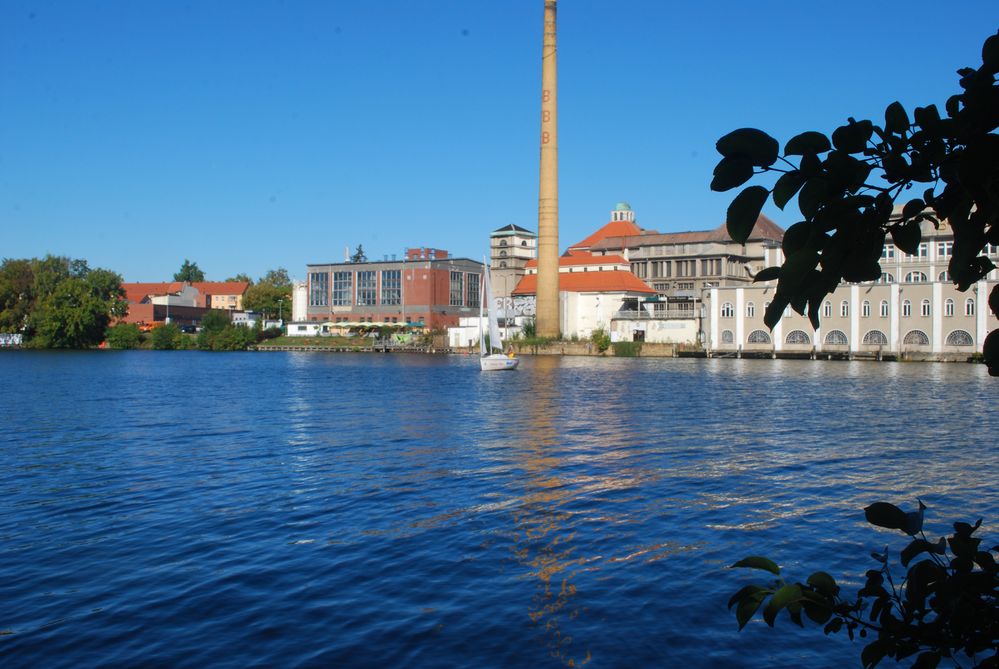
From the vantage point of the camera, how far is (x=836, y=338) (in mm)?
87812

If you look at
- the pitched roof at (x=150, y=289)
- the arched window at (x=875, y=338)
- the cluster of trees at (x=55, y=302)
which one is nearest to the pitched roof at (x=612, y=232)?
the arched window at (x=875, y=338)

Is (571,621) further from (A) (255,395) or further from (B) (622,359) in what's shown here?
(B) (622,359)

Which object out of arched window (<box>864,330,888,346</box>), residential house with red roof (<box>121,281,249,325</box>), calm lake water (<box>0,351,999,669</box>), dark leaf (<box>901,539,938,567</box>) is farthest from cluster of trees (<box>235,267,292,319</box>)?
dark leaf (<box>901,539,938,567</box>)

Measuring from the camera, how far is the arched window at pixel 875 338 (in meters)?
84.4

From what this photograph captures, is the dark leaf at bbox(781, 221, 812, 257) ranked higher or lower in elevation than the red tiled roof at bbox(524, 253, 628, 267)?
lower

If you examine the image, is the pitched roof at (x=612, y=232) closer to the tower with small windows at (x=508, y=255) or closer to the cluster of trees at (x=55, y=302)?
the tower with small windows at (x=508, y=255)

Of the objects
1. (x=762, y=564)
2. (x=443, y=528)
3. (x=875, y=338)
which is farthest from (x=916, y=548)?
(x=875, y=338)

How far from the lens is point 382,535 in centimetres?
1455

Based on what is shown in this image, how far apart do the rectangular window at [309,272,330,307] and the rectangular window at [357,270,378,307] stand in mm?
6295

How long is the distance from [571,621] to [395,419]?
2445 cm

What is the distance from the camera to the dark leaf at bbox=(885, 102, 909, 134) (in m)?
2.76

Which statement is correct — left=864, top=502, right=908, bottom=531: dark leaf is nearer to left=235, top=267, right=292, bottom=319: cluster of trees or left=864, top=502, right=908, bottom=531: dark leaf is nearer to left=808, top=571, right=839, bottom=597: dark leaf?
left=808, top=571, right=839, bottom=597: dark leaf

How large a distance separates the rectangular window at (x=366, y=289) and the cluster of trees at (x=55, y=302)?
3569 centimetres

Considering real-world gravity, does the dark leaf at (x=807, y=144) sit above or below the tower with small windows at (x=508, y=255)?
below
